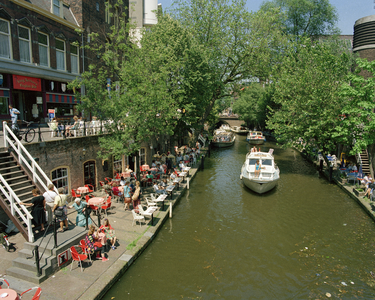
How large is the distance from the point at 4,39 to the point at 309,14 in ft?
139

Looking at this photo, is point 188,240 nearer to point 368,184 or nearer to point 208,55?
point 368,184

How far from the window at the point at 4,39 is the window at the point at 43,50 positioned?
94.4 inches

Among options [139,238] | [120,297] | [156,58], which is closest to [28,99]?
[156,58]

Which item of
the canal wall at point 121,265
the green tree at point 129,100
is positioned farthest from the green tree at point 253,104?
the canal wall at point 121,265

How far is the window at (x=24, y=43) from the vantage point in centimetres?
1670

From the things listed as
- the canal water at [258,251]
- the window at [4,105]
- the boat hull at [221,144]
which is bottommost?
the boat hull at [221,144]

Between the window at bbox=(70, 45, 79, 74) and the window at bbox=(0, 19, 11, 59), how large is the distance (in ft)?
18.0

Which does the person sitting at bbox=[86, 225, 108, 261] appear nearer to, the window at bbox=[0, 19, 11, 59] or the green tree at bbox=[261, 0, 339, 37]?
the window at bbox=[0, 19, 11, 59]

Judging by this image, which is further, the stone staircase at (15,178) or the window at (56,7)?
the window at (56,7)

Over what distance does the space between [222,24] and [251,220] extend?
71.8 ft

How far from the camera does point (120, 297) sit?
26.1 feet

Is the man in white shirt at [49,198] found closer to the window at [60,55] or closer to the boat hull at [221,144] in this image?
the window at [60,55]

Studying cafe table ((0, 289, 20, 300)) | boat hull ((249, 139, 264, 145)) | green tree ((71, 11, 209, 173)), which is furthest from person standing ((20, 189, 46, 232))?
boat hull ((249, 139, 264, 145))

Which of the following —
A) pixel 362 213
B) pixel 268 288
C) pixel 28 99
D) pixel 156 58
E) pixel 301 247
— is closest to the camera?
pixel 268 288
